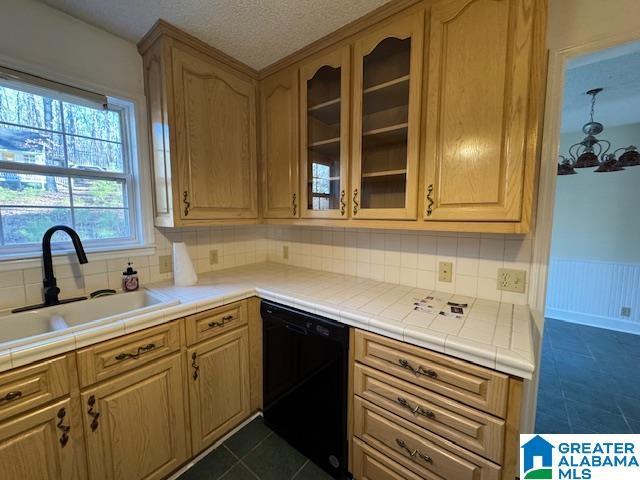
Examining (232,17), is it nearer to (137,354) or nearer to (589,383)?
(137,354)

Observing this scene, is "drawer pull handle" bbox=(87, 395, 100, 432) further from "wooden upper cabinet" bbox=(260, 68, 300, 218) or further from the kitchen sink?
"wooden upper cabinet" bbox=(260, 68, 300, 218)

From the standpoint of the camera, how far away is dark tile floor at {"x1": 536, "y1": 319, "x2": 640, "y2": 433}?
1660 mm

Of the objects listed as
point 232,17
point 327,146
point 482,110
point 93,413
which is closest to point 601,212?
point 482,110

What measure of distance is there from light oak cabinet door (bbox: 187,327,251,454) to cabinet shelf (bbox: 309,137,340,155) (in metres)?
1.13

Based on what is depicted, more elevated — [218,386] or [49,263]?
[49,263]

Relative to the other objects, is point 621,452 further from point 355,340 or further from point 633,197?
point 633,197

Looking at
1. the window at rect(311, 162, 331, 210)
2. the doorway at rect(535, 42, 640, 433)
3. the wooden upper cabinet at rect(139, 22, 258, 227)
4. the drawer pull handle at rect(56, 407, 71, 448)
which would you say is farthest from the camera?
the doorway at rect(535, 42, 640, 433)

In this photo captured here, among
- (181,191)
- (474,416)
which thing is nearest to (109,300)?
(181,191)

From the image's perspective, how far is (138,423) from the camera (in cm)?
115

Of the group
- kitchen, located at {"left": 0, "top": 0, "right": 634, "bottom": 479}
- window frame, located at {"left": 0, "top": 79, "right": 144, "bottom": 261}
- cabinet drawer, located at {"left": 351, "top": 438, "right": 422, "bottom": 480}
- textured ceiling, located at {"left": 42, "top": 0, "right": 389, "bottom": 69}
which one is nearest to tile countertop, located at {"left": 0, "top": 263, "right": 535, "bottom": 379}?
kitchen, located at {"left": 0, "top": 0, "right": 634, "bottom": 479}

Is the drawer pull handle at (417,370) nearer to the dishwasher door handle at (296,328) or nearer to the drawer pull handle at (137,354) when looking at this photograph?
the dishwasher door handle at (296,328)

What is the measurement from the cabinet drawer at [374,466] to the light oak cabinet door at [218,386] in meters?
0.72

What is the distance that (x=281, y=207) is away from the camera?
5.82 ft

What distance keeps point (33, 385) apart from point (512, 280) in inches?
76.8
